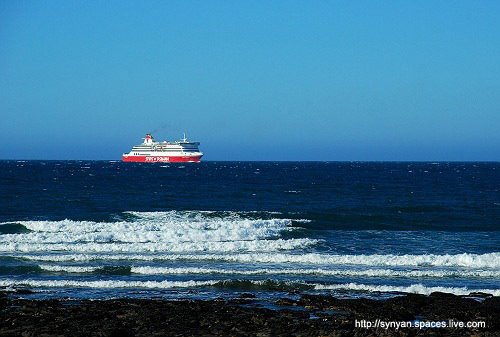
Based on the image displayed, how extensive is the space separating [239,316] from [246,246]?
38.1 feet

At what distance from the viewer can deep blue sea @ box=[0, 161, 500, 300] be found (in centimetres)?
1720

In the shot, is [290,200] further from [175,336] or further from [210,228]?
[175,336]

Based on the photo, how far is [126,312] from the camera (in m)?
13.0

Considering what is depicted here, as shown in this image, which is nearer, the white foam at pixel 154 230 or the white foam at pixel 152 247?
the white foam at pixel 152 247

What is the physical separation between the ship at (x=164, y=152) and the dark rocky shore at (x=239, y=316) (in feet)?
438

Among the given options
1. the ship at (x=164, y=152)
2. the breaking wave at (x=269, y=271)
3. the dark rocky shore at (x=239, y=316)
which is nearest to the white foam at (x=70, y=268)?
the breaking wave at (x=269, y=271)

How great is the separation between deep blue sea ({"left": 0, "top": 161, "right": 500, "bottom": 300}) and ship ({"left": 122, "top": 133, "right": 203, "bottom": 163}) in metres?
99.3

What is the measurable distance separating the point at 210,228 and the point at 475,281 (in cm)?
1515

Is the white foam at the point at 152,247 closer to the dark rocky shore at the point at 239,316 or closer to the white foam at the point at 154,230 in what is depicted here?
the white foam at the point at 154,230

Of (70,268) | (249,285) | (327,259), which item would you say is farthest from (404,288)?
(70,268)

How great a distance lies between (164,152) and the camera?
146 m

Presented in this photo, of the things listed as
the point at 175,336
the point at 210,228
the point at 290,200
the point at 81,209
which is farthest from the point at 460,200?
the point at 175,336

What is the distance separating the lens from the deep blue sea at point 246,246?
56.4 feet

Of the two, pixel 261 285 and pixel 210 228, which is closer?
pixel 261 285
